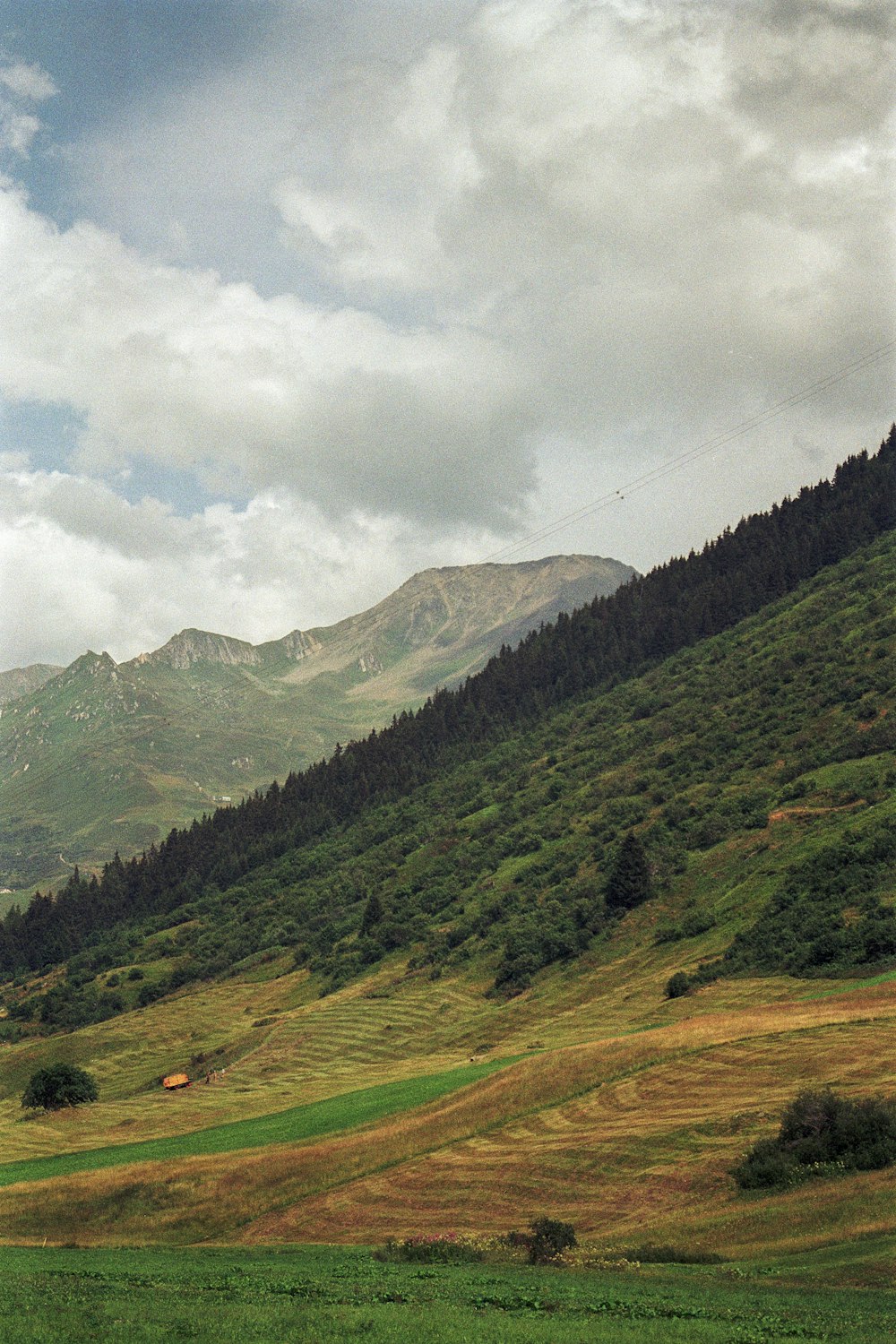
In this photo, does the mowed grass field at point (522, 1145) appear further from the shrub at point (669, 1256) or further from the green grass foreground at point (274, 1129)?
the shrub at point (669, 1256)

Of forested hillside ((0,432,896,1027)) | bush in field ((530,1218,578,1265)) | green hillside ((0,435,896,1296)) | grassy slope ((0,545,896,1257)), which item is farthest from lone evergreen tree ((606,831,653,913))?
bush in field ((530,1218,578,1265))

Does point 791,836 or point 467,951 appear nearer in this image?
point 791,836

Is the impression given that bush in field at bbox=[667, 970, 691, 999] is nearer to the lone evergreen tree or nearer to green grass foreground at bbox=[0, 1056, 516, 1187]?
green grass foreground at bbox=[0, 1056, 516, 1187]

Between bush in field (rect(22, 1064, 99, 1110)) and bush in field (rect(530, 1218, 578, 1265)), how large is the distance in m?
67.9

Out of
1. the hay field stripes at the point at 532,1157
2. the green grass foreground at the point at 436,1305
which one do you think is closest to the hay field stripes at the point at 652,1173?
the hay field stripes at the point at 532,1157

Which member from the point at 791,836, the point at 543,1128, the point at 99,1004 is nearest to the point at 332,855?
the point at 99,1004

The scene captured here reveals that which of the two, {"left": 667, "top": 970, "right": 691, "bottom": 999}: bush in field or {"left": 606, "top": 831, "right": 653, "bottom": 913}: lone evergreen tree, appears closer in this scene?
{"left": 667, "top": 970, "right": 691, "bottom": 999}: bush in field

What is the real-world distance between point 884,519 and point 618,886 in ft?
376

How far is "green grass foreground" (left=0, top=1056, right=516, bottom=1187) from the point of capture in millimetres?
55750

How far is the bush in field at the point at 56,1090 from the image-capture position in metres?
88.4

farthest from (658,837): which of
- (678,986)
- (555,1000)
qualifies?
(678,986)

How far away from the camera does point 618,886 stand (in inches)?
4264

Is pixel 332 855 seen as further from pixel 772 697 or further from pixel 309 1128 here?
A: pixel 309 1128

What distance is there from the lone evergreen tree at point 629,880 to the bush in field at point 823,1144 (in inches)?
2772
